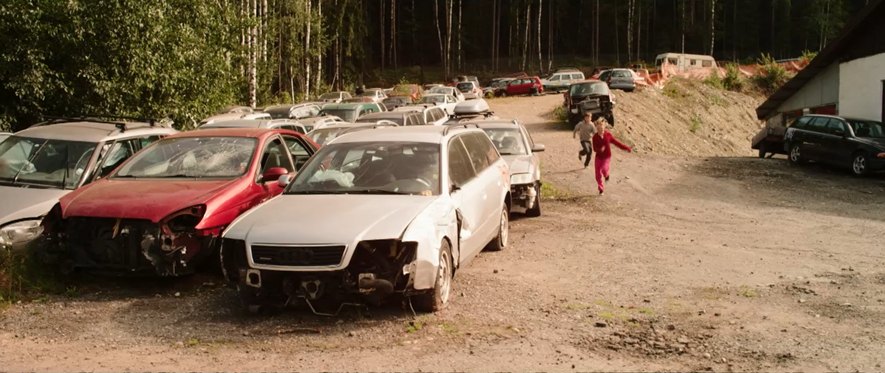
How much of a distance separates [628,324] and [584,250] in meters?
3.94

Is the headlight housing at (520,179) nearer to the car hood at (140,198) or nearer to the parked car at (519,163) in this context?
the parked car at (519,163)

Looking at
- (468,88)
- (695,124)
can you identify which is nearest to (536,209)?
(695,124)

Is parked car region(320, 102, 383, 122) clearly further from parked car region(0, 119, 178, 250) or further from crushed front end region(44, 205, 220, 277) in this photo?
crushed front end region(44, 205, 220, 277)

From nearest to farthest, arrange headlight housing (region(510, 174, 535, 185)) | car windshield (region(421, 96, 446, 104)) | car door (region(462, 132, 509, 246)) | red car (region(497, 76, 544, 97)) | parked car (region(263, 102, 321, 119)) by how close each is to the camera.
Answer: car door (region(462, 132, 509, 246)), headlight housing (region(510, 174, 535, 185)), parked car (region(263, 102, 321, 119)), car windshield (region(421, 96, 446, 104)), red car (region(497, 76, 544, 97))

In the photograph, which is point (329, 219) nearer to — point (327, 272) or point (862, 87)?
point (327, 272)

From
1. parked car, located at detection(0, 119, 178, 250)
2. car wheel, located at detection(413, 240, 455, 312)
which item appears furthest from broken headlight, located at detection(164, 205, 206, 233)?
car wheel, located at detection(413, 240, 455, 312)

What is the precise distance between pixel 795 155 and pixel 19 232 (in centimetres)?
2212

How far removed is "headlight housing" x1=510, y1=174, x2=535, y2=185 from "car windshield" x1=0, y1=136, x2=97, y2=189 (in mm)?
6464

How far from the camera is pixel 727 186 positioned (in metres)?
19.8

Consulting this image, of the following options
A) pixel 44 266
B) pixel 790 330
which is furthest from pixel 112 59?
pixel 790 330

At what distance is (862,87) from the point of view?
25.2 metres

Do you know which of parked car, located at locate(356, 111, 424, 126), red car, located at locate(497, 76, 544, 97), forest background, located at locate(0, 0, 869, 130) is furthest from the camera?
red car, located at locate(497, 76, 544, 97)

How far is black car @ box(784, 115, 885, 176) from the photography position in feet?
68.9

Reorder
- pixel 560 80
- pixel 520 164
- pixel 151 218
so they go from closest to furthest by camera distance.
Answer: pixel 151 218 → pixel 520 164 → pixel 560 80
